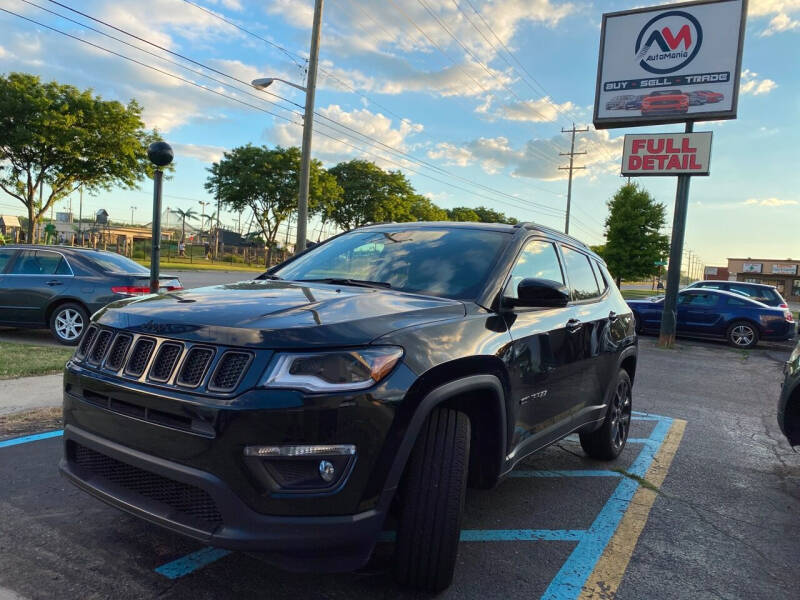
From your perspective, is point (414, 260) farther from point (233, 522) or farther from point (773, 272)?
point (773, 272)

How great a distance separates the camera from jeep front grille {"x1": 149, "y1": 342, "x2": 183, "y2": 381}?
7.50 feet

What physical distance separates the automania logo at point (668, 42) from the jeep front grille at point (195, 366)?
1551 centimetres

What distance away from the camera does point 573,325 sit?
3.80m

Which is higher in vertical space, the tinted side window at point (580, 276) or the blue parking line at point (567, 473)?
the tinted side window at point (580, 276)

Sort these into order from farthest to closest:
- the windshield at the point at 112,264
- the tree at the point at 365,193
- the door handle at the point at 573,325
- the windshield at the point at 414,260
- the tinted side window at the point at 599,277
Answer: the tree at the point at 365,193, the windshield at the point at 112,264, the tinted side window at the point at 599,277, the door handle at the point at 573,325, the windshield at the point at 414,260

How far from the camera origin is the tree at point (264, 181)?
44.9 meters

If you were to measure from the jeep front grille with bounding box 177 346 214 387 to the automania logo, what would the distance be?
50.9ft

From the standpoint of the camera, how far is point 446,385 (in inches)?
98.5

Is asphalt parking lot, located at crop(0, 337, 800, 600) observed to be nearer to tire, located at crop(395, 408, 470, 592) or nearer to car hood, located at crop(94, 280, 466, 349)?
tire, located at crop(395, 408, 470, 592)

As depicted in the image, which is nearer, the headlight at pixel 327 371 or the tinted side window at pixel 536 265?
the headlight at pixel 327 371

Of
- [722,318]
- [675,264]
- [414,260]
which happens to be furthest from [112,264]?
[722,318]

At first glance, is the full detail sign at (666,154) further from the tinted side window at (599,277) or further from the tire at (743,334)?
the tinted side window at (599,277)

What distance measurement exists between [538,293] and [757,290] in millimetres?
16405

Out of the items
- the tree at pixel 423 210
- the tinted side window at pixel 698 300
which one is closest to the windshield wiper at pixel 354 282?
the tinted side window at pixel 698 300
